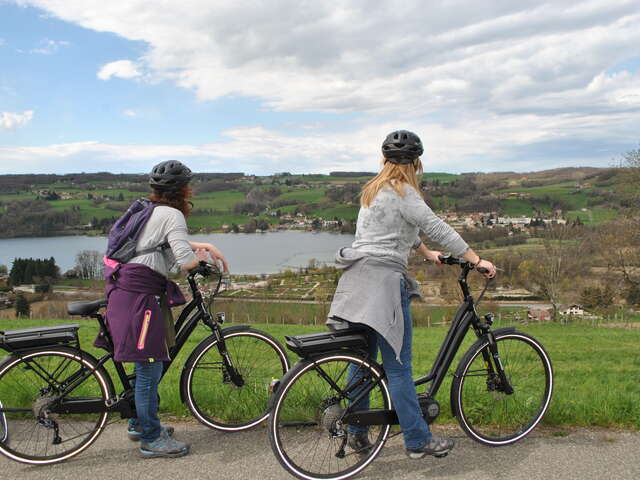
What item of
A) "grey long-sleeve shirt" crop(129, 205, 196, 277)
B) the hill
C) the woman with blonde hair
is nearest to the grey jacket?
the woman with blonde hair

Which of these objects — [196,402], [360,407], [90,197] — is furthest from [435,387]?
[90,197]

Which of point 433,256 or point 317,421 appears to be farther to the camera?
point 433,256

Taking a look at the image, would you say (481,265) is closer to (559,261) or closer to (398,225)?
(398,225)

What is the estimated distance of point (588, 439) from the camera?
3.69 metres

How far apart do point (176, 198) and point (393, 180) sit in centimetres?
153

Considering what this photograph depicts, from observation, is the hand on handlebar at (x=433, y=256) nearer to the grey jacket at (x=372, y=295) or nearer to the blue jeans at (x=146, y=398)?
the grey jacket at (x=372, y=295)

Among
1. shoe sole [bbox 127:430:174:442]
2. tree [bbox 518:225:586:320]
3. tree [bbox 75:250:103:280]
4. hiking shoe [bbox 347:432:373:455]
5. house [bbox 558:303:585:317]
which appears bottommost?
house [bbox 558:303:585:317]

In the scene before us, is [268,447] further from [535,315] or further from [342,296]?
[535,315]

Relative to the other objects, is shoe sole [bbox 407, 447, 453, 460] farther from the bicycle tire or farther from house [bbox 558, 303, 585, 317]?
house [bbox 558, 303, 585, 317]

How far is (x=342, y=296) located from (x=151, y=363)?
1406 mm

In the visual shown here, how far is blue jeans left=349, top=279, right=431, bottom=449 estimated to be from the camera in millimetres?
3387

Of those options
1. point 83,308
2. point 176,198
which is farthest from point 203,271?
point 83,308

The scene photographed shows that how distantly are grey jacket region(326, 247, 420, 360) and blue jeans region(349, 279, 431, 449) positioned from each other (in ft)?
0.30

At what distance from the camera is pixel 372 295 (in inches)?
129
